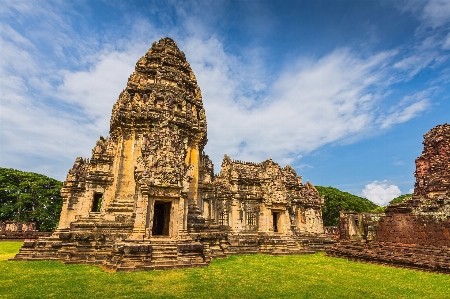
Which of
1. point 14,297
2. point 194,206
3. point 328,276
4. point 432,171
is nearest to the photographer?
point 14,297

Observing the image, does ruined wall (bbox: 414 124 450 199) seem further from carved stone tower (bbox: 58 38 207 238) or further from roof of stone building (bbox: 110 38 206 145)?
carved stone tower (bbox: 58 38 207 238)

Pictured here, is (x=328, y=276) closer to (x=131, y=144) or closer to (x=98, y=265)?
(x=98, y=265)

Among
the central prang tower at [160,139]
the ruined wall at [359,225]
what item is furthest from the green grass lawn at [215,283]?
the ruined wall at [359,225]

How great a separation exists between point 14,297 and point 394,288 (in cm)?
1222

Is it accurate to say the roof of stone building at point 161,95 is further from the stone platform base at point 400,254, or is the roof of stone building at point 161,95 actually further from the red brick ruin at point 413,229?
the red brick ruin at point 413,229

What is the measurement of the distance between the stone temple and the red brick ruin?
156 inches

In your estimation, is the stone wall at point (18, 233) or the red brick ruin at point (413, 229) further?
the stone wall at point (18, 233)

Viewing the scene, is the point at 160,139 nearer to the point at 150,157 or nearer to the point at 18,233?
the point at 150,157

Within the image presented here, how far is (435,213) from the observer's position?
Answer: 52.8 feet

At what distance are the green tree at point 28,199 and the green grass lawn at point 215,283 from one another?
106 feet

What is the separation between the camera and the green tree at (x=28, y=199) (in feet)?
128

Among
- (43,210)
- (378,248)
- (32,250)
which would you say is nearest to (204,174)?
(32,250)

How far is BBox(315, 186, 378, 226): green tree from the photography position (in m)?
53.2

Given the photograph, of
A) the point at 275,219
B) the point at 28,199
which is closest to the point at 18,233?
the point at 28,199
